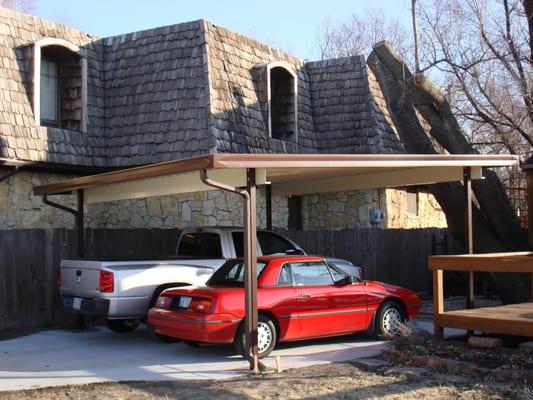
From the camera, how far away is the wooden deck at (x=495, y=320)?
8766mm

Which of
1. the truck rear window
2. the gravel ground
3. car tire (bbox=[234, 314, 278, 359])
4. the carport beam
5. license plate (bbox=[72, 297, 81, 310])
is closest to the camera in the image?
the gravel ground

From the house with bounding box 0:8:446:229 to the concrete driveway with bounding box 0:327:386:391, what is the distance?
3364mm

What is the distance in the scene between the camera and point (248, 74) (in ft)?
55.9

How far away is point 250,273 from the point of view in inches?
364

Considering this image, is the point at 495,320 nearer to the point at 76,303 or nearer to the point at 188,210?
the point at 76,303

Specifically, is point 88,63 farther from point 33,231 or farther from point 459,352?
point 459,352

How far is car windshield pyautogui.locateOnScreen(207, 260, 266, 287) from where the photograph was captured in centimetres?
1053

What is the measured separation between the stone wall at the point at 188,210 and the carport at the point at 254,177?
1001 mm

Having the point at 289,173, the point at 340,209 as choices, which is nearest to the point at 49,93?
the point at 289,173

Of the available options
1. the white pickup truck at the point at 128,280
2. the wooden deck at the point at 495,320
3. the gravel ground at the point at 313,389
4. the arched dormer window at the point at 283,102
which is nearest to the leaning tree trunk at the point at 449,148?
the arched dormer window at the point at 283,102

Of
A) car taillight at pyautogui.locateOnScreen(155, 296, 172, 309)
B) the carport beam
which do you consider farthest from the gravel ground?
the carport beam

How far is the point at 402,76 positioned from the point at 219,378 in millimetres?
9081

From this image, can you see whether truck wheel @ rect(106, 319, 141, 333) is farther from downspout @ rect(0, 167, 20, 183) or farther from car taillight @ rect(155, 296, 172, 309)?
downspout @ rect(0, 167, 20, 183)

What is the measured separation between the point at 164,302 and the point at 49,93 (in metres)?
7.17
